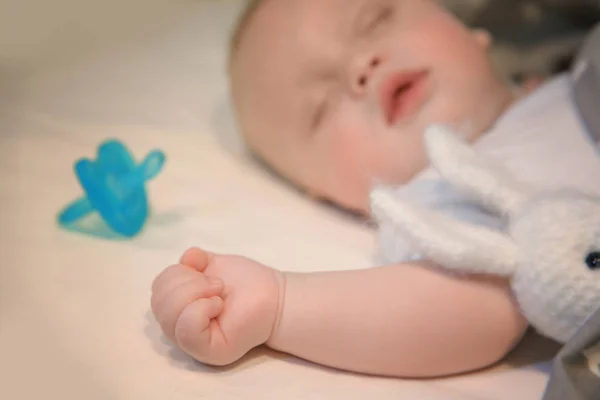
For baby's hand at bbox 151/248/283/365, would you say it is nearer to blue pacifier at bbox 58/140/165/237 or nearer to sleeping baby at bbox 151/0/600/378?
sleeping baby at bbox 151/0/600/378

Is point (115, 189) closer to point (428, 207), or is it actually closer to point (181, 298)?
point (181, 298)

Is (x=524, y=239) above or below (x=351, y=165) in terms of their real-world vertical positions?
above

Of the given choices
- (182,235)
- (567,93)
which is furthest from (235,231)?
(567,93)

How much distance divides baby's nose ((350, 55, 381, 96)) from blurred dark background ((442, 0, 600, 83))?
1.36 feet

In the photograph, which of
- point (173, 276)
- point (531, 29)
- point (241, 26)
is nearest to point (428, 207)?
point (173, 276)

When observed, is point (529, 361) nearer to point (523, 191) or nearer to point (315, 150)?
point (523, 191)

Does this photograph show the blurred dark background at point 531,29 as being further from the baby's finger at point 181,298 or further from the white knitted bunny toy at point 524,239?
the baby's finger at point 181,298

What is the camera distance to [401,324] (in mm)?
622

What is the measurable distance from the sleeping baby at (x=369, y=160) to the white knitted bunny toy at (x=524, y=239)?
0.03 meters

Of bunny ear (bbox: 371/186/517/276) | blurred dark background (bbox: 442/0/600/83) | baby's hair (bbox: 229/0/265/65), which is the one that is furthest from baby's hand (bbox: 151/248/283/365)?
blurred dark background (bbox: 442/0/600/83)

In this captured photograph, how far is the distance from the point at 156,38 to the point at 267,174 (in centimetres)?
53

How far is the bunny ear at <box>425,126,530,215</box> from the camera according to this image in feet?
2.17

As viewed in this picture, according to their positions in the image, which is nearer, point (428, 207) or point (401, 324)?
point (401, 324)

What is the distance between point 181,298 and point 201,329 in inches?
1.4
